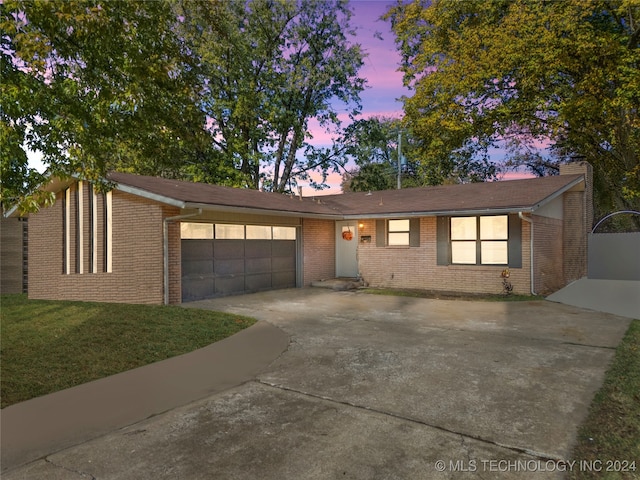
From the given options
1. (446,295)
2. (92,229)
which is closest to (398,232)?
(446,295)

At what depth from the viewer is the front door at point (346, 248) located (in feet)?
55.5

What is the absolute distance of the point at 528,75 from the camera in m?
17.9

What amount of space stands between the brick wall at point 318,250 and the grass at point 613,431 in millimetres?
11602

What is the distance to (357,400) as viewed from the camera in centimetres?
457

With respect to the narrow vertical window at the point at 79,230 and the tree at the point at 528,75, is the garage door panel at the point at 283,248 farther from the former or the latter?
the tree at the point at 528,75

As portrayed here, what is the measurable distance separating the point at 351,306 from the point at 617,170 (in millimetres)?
18929

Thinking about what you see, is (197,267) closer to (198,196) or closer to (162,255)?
(162,255)

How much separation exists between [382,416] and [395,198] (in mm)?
14153

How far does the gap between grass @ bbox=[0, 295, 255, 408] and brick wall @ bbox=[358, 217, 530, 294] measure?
7643mm

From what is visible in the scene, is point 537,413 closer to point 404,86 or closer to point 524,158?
point 404,86

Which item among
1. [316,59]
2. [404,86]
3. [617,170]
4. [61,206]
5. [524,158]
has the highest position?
[316,59]

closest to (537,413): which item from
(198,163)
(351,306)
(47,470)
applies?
(47,470)

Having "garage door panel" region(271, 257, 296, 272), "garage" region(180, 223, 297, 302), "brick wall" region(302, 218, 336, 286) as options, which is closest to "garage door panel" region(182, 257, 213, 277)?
"garage" region(180, 223, 297, 302)

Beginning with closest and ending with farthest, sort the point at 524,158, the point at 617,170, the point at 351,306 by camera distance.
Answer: the point at 351,306
the point at 617,170
the point at 524,158
